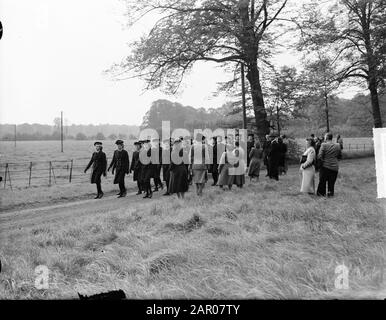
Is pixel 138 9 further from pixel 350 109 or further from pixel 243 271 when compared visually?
pixel 243 271

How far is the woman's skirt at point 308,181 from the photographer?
24.2ft

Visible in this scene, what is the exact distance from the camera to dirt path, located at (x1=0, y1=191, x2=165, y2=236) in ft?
21.1

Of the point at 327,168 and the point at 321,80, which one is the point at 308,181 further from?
the point at 321,80

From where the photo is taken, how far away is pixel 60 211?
7.50 meters

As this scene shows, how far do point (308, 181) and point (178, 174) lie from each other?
3171mm

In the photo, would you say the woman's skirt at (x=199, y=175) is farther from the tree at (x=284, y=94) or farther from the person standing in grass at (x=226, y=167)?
the tree at (x=284, y=94)

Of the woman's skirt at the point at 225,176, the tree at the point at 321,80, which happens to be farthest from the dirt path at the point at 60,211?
the tree at the point at 321,80

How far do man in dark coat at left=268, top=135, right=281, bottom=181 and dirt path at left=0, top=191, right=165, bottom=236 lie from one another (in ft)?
13.1

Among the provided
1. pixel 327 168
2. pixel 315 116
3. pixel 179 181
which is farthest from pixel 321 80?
pixel 179 181

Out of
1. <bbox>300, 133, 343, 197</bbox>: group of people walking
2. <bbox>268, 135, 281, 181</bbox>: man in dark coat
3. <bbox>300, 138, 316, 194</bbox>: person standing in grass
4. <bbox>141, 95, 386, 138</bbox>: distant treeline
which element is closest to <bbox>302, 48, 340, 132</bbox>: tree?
<bbox>141, 95, 386, 138</bbox>: distant treeline

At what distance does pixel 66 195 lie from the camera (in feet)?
30.4

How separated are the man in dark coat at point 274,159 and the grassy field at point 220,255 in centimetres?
492
